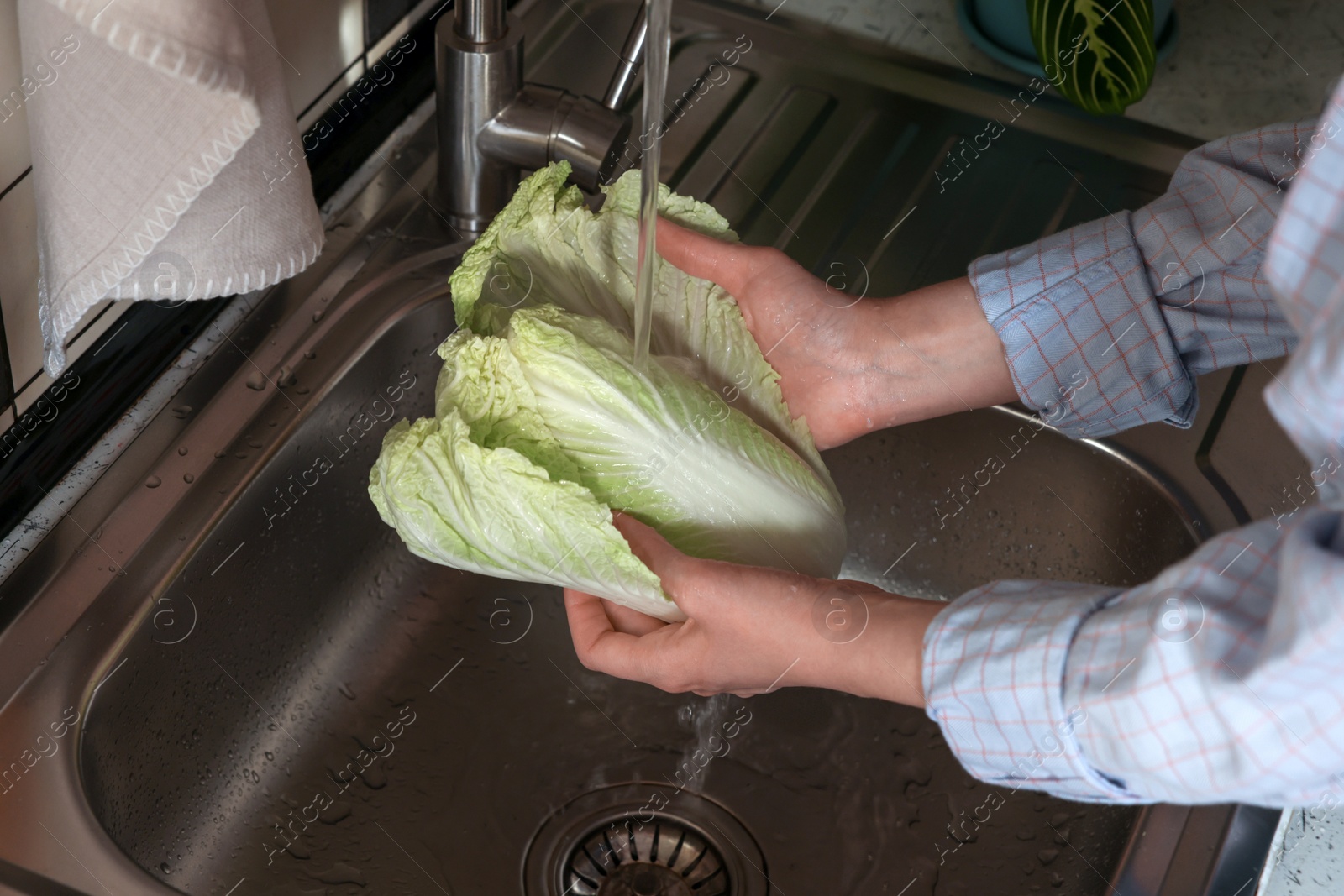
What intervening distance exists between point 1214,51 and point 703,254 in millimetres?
950

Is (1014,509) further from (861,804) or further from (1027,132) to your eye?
(1027,132)

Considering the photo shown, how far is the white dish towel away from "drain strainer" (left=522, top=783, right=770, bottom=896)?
0.57m

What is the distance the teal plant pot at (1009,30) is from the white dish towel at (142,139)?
3.23 feet

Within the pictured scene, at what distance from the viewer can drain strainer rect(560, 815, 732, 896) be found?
1.04 meters

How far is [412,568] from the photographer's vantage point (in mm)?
1228

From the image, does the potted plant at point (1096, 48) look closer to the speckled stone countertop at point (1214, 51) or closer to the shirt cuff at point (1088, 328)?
the speckled stone countertop at point (1214, 51)

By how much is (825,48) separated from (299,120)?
27.4 inches

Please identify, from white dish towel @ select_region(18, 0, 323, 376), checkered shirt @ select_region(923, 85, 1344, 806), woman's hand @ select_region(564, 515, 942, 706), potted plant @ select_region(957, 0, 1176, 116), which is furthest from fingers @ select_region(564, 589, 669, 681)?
potted plant @ select_region(957, 0, 1176, 116)

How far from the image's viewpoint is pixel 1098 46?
1.35 m

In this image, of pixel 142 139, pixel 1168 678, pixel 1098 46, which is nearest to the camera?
pixel 1168 678

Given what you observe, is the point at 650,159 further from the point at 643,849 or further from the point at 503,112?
the point at 643,849

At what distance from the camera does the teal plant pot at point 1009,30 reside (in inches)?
59.9

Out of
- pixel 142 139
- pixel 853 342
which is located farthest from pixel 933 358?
pixel 142 139

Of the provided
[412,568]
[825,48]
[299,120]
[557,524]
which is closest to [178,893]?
[557,524]
